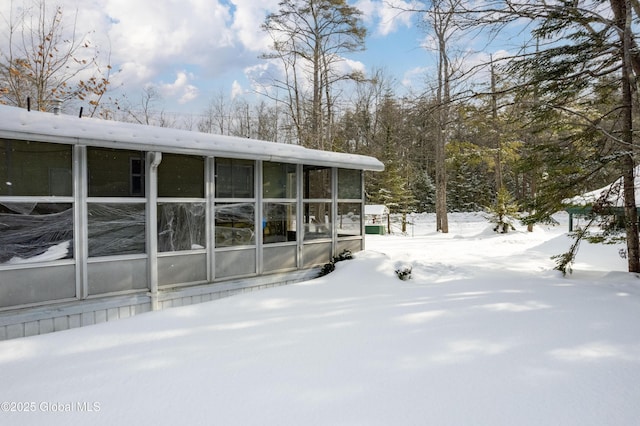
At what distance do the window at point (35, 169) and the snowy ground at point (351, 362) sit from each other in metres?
1.73

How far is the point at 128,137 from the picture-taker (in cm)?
461

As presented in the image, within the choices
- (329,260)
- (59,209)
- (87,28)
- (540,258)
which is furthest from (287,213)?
(87,28)

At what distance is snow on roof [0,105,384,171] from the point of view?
399 centimetres

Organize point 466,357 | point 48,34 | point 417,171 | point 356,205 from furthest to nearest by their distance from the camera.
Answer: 1. point 417,171
2. point 48,34
3. point 356,205
4. point 466,357

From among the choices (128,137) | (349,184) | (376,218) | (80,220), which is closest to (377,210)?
(376,218)

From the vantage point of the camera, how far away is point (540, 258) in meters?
8.91

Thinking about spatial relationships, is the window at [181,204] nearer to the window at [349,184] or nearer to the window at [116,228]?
the window at [116,228]

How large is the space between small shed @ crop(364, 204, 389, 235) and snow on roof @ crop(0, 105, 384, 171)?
11.9 meters

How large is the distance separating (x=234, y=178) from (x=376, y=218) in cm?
1367

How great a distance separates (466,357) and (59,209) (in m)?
4.98

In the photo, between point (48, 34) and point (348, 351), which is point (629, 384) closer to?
point (348, 351)

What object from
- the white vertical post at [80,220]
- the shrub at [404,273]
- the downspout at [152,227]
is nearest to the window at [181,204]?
the downspout at [152,227]

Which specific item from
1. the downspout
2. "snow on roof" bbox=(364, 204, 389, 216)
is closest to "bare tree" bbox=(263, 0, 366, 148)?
"snow on roof" bbox=(364, 204, 389, 216)

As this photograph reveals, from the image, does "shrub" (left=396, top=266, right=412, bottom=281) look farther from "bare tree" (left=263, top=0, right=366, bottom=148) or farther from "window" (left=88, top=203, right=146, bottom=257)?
"bare tree" (left=263, top=0, right=366, bottom=148)
